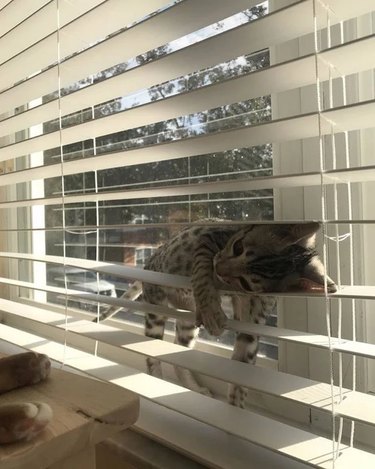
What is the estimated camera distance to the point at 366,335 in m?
0.81

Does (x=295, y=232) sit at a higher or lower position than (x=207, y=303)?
higher

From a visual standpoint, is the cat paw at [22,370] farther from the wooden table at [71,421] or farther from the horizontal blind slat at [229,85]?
the horizontal blind slat at [229,85]

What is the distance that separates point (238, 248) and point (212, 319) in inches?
11.4

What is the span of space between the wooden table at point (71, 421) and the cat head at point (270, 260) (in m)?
0.37

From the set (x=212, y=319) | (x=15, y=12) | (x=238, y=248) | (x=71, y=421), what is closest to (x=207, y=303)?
(x=212, y=319)

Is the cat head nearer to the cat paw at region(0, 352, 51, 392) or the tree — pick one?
A: the tree

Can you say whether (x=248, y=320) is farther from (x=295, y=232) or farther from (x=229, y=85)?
(x=229, y=85)

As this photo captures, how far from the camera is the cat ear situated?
2.61ft

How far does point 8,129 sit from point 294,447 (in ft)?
2.99

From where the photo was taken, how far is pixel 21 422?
1.60 feet

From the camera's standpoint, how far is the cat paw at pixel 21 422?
0.48m

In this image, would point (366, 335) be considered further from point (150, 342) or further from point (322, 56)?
point (322, 56)

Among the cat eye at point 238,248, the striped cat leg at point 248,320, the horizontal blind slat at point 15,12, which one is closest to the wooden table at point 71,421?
A: the striped cat leg at point 248,320

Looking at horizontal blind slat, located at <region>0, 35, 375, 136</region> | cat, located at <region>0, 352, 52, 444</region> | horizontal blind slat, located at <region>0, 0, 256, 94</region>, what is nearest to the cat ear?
horizontal blind slat, located at <region>0, 35, 375, 136</region>
